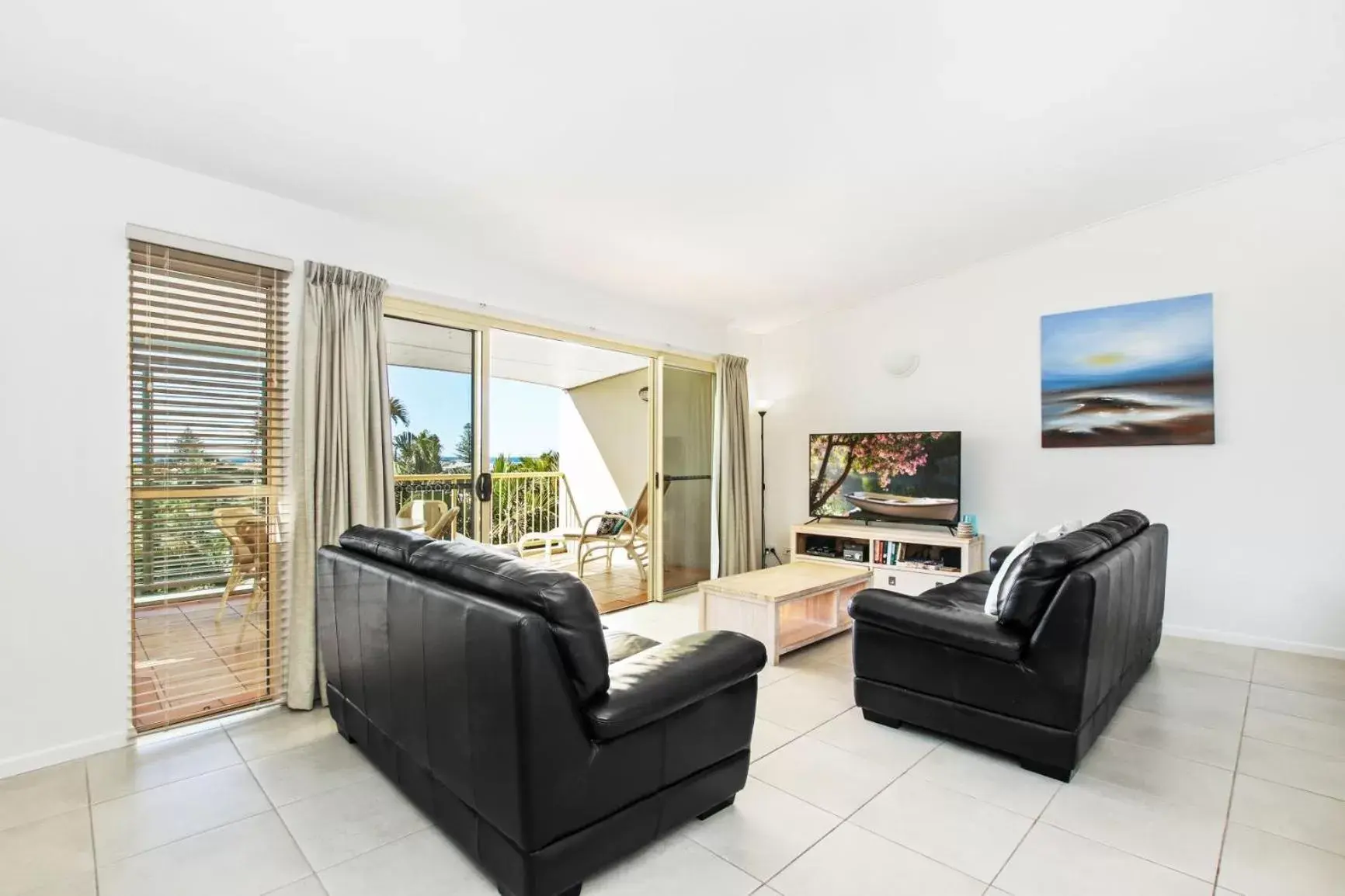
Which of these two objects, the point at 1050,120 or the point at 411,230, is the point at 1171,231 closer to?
the point at 1050,120

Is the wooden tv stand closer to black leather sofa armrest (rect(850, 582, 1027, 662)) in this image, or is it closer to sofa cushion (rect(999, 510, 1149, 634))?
black leather sofa armrest (rect(850, 582, 1027, 662))

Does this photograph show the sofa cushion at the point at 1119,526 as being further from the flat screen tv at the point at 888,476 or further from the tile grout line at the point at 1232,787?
the flat screen tv at the point at 888,476

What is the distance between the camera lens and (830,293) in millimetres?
5039

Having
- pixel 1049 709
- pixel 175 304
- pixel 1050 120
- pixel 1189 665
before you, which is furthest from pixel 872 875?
pixel 175 304

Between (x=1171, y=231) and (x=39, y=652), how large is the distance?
608cm

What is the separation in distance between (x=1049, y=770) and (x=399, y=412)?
3.35 metres

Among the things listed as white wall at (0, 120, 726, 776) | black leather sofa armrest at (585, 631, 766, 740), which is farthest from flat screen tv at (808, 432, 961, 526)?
white wall at (0, 120, 726, 776)

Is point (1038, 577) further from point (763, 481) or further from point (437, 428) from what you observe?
point (763, 481)

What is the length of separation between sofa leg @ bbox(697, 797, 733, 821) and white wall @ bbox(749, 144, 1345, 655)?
11.2 ft

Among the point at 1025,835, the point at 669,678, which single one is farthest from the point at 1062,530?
the point at 669,678

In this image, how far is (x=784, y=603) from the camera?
12.1ft

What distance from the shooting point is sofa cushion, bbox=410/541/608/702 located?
157 cm

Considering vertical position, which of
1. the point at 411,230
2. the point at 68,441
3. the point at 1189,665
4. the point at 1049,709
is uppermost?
the point at 411,230

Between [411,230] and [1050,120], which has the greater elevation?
[1050,120]
